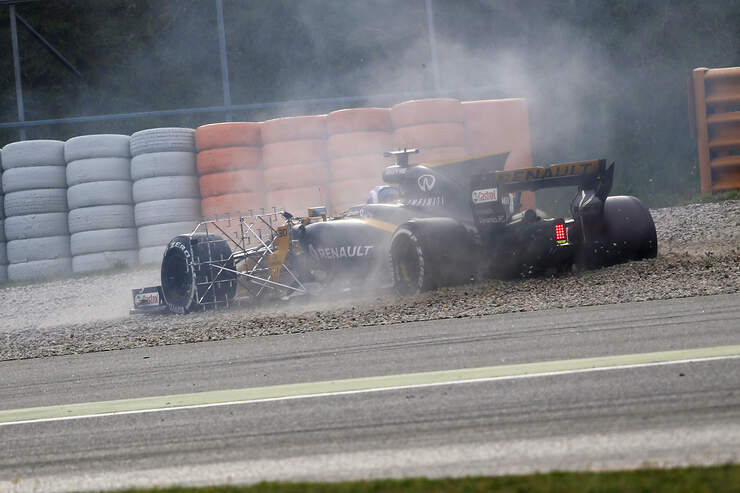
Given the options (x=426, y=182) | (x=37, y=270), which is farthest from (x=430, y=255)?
(x=37, y=270)

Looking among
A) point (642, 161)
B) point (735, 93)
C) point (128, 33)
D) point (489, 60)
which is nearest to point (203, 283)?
point (735, 93)

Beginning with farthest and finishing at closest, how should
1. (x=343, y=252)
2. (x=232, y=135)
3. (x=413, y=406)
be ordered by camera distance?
(x=232, y=135) → (x=343, y=252) → (x=413, y=406)

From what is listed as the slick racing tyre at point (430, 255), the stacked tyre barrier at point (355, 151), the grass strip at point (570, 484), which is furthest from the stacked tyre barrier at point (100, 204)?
the grass strip at point (570, 484)

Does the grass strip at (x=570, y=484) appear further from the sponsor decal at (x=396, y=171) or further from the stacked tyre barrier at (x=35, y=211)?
the stacked tyre barrier at (x=35, y=211)

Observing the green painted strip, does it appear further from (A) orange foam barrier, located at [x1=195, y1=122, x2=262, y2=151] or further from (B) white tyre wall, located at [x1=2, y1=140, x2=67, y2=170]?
(B) white tyre wall, located at [x1=2, y1=140, x2=67, y2=170]

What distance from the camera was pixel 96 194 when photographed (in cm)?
1716

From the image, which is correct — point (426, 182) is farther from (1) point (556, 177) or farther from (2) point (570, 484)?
(2) point (570, 484)

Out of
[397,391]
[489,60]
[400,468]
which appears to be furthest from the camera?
[489,60]

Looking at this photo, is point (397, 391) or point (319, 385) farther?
point (319, 385)

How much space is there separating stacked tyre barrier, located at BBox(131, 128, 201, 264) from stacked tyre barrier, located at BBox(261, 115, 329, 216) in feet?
5.12

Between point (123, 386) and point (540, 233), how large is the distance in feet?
16.4

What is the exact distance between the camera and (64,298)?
15.0m

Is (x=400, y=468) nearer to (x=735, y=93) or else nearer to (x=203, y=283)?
(x=203, y=283)

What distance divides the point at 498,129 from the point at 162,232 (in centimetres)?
628
